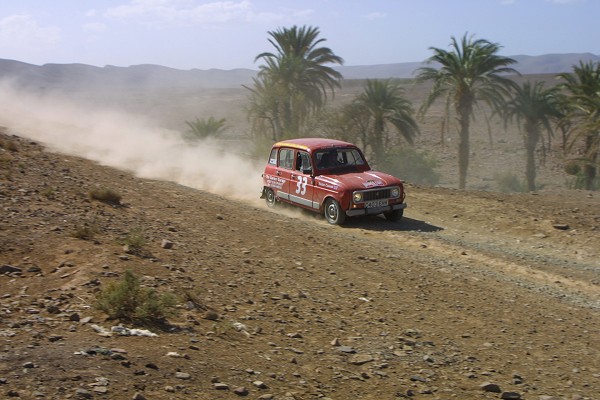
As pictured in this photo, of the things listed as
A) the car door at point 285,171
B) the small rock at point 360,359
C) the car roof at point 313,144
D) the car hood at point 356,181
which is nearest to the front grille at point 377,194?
the car hood at point 356,181

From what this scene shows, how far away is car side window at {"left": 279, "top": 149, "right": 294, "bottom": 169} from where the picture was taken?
16156mm

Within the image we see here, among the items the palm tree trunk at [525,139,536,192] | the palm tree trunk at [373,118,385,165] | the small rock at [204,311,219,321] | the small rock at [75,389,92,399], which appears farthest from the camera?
the palm tree trunk at [373,118,385,165]

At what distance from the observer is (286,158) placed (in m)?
16.4

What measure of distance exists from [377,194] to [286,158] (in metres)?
2.88

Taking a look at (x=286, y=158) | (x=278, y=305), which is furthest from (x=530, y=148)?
(x=278, y=305)

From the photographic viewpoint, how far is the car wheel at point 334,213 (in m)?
14.5

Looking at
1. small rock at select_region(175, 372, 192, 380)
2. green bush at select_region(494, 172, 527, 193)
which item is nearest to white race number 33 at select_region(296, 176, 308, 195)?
small rock at select_region(175, 372, 192, 380)

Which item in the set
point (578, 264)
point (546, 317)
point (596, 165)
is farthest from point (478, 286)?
point (596, 165)

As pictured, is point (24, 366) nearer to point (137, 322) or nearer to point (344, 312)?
point (137, 322)

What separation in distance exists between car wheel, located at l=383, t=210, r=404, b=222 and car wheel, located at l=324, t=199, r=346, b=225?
1.28 m

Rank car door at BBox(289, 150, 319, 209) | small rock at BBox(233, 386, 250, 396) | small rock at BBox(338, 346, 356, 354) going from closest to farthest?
small rock at BBox(233, 386, 250, 396) → small rock at BBox(338, 346, 356, 354) → car door at BBox(289, 150, 319, 209)

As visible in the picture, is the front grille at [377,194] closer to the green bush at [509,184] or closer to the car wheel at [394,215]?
the car wheel at [394,215]

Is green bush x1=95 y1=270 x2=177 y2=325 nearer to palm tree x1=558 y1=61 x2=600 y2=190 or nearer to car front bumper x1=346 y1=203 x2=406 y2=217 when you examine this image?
car front bumper x1=346 y1=203 x2=406 y2=217

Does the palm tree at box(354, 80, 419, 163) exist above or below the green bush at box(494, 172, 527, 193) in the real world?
above
